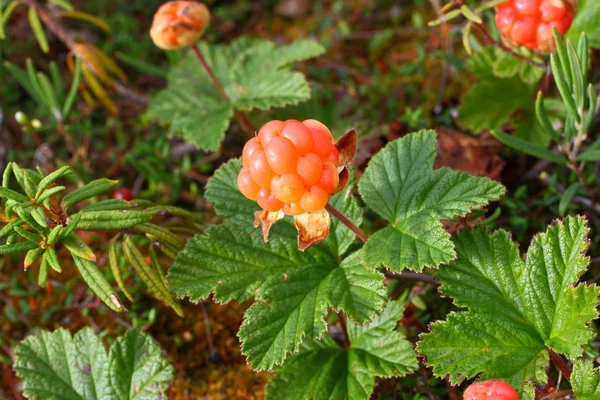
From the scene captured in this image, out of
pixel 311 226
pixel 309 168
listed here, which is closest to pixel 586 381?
pixel 311 226

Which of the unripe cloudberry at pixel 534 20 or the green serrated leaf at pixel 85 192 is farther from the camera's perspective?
the unripe cloudberry at pixel 534 20

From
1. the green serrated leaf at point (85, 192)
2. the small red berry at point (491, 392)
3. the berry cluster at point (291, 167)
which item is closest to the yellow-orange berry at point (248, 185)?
the berry cluster at point (291, 167)

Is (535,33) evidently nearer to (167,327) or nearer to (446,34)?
(446,34)

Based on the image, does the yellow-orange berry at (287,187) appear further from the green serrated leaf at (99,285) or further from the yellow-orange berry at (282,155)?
the green serrated leaf at (99,285)

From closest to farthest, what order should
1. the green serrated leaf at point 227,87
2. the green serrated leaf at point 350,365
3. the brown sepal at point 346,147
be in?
the brown sepal at point 346,147 → the green serrated leaf at point 350,365 → the green serrated leaf at point 227,87

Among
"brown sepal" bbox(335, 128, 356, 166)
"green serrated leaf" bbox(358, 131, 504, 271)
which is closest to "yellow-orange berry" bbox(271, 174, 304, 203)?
"brown sepal" bbox(335, 128, 356, 166)

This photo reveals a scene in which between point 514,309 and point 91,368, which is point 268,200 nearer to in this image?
point 514,309
